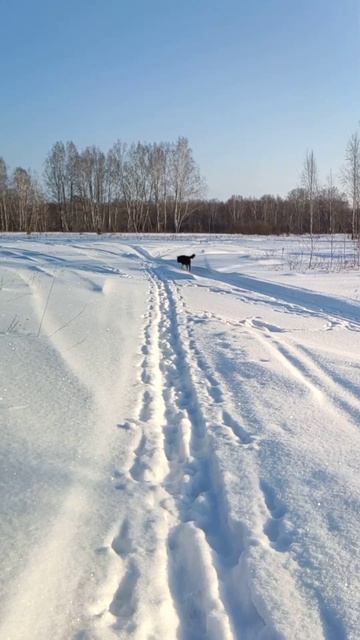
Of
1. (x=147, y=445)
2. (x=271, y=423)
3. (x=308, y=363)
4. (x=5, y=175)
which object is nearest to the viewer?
(x=147, y=445)

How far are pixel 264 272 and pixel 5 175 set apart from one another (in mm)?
47371

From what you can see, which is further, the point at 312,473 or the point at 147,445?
the point at 147,445

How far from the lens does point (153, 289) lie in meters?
12.6

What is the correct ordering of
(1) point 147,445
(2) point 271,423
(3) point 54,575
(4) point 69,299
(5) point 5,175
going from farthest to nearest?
(5) point 5,175 → (4) point 69,299 → (2) point 271,423 → (1) point 147,445 → (3) point 54,575

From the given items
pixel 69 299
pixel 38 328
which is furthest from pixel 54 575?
pixel 69 299

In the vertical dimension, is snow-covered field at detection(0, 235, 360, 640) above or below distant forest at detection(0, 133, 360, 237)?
below

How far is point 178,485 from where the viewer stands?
117 inches

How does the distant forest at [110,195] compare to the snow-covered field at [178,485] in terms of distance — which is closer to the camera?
the snow-covered field at [178,485]

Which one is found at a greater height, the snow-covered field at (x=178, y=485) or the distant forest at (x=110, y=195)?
the distant forest at (x=110, y=195)

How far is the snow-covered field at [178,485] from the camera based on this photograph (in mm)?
1953

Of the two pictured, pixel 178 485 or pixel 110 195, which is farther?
pixel 110 195

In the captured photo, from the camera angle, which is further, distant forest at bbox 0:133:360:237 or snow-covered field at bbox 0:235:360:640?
distant forest at bbox 0:133:360:237

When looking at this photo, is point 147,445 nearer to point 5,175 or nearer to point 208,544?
point 208,544

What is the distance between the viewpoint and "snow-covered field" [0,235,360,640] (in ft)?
6.41
